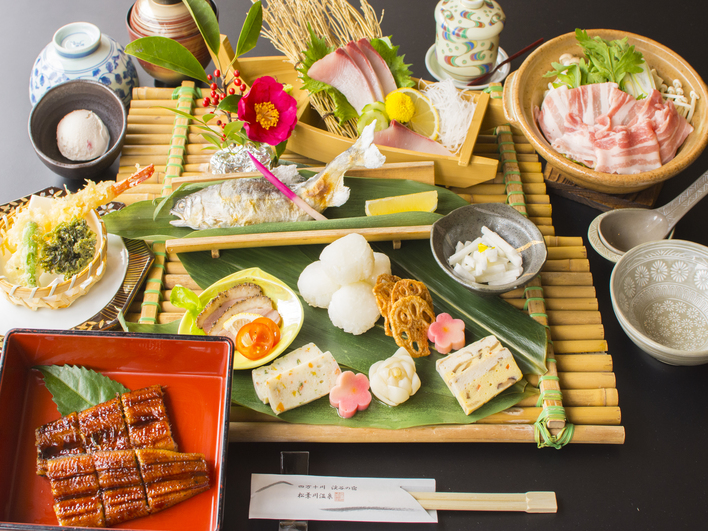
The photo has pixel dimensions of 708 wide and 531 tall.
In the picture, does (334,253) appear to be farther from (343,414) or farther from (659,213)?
(659,213)

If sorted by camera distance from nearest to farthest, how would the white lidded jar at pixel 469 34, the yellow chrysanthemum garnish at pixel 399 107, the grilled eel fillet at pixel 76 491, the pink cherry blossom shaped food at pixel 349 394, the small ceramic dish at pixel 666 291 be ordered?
the grilled eel fillet at pixel 76 491
the pink cherry blossom shaped food at pixel 349 394
the small ceramic dish at pixel 666 291
the yellow chrysanthemum garnish at pixel 399 107
the white lidded jar at pixel 469 34

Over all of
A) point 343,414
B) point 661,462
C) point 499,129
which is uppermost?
point 499,129

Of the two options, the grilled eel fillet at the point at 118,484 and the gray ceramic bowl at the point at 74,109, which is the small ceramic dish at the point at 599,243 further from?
the gray ceramic bowl at the point at 74,109

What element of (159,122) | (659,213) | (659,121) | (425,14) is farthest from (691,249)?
(159,122)

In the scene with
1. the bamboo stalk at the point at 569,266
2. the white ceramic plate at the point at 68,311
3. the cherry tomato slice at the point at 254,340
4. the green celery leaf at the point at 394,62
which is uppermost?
the green celery leaf at the point at 394,62

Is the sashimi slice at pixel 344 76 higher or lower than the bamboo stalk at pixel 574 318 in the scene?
higher

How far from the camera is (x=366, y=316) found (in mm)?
2154

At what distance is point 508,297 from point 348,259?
0.76 metres

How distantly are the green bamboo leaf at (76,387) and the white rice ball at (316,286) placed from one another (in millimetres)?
778

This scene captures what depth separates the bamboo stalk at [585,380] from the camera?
212 cm

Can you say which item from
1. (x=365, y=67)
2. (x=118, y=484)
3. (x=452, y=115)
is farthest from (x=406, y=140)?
(x=118, y=484)

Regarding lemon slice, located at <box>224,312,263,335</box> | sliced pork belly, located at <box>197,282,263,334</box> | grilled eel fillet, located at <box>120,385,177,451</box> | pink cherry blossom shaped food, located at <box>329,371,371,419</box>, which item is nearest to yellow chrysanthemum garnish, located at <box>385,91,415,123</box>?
sliced pork belly, located at <box>197,282,263,334</box>

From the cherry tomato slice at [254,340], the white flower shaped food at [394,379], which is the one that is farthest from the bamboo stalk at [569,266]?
the cherry tomato slice at [254,340]

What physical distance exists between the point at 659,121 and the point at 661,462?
59.4 inches
